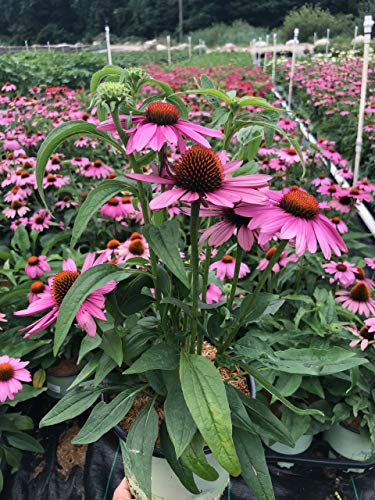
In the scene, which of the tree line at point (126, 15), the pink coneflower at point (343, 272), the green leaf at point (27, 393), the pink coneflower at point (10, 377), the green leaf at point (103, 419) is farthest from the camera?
the tree line at point (126, 15)

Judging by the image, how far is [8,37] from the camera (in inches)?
1070

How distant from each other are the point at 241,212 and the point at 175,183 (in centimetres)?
8

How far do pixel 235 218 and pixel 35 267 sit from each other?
808 millimetres

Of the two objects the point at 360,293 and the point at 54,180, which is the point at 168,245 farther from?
Result: the point at 54,180

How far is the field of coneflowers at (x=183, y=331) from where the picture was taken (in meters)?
0.54

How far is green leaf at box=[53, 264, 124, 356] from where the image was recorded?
508mm

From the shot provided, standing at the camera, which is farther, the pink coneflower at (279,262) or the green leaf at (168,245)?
the pink coneflower at (279,262)

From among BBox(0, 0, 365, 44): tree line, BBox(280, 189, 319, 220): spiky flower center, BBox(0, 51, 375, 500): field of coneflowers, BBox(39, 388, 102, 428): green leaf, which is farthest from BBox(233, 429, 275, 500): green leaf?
BBox(0, 0, 365, 44): tree line

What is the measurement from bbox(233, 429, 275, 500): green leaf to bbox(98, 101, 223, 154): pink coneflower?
1.39 ft

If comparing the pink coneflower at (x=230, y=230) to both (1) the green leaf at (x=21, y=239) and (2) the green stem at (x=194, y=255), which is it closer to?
(2) the green stem at (x=194, y=255)

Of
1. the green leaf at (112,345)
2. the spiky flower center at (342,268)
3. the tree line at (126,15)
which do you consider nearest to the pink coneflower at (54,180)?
the spiky flower center at (342,268)

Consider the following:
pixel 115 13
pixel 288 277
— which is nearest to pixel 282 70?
Result: pixel 288 277

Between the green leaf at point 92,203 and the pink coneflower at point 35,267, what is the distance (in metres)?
0.73

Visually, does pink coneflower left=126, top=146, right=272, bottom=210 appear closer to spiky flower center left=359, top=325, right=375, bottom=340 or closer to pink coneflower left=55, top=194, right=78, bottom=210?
spiky flower center left=359, top=325, right=375, bottom=340
